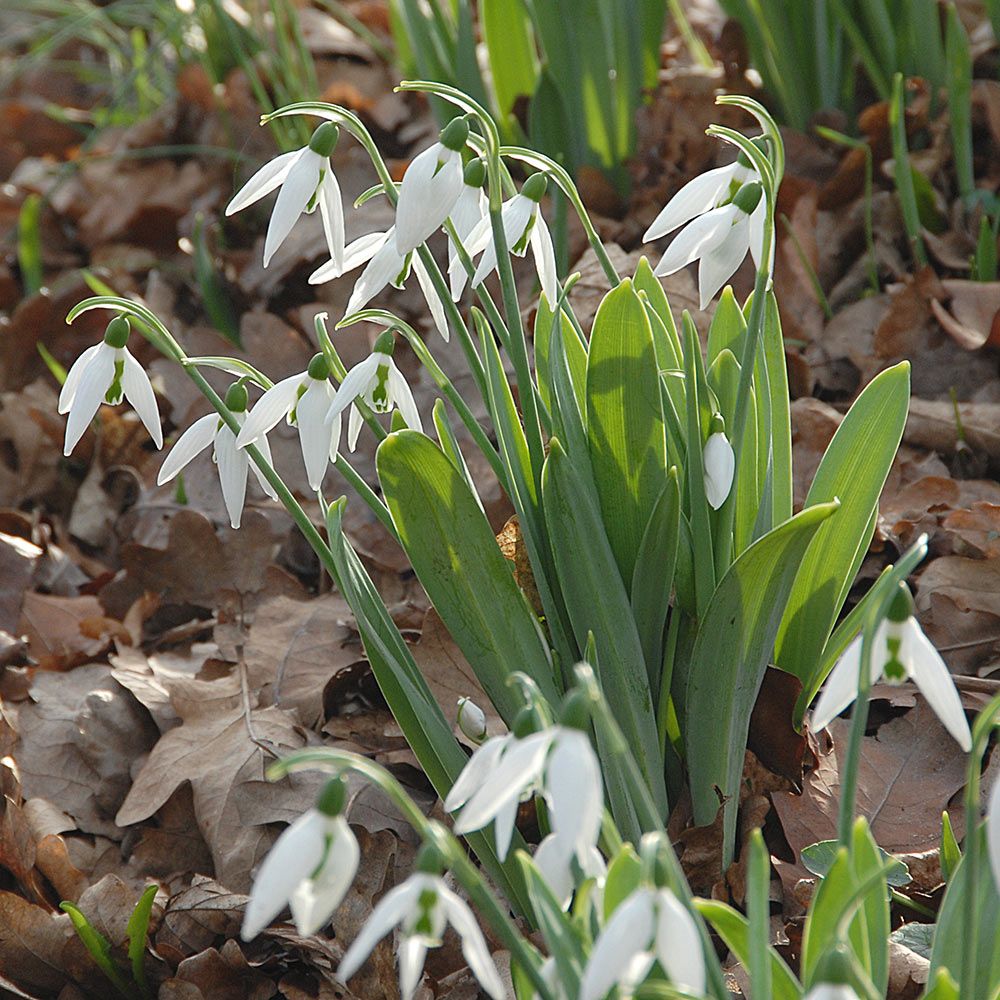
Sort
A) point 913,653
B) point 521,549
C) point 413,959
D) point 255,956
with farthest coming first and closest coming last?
point 521,549
point 255,956
point 913,653
point 413,959

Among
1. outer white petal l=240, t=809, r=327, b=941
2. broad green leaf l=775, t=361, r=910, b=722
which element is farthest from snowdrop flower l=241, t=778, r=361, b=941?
broad green leaf l=775, t=361, r=910, b=722

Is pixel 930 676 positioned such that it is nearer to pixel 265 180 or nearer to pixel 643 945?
pixel 643 945

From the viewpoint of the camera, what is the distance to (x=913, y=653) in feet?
2.68

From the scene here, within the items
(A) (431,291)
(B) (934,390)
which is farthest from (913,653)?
(B) (934,390)

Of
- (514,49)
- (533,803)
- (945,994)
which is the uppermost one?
(514,49)

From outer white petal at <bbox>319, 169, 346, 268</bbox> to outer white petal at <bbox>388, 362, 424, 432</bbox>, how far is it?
13 cm

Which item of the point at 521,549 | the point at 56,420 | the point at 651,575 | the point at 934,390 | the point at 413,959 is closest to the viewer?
the point at 413,959

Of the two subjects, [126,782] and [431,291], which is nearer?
[431,291]

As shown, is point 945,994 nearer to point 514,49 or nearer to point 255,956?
point 255,956

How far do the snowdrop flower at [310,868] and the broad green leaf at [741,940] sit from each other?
30 centimetres

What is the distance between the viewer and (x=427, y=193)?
1039 millimetres

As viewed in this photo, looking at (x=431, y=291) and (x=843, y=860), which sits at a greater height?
(x=431, y=291)

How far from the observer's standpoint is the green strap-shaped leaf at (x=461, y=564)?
4.01 feet

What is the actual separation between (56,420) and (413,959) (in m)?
2.20
